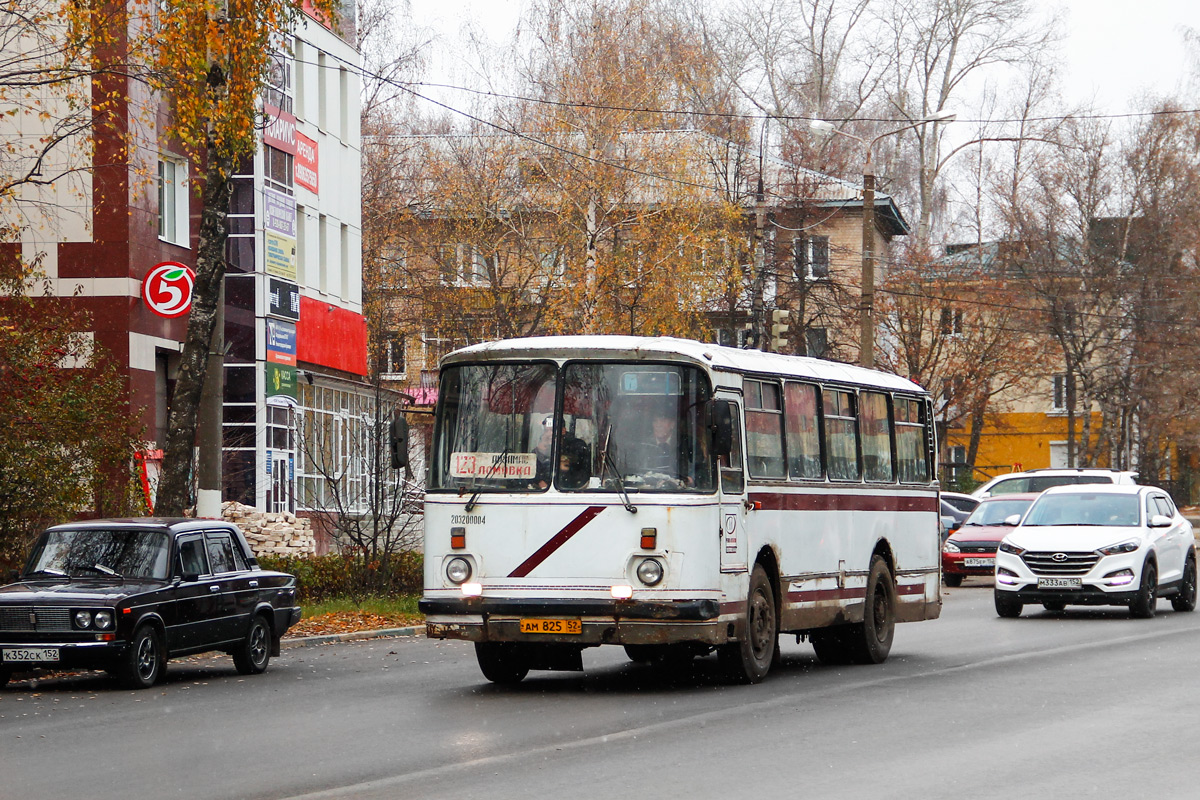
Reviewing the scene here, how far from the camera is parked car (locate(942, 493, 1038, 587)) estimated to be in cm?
3350

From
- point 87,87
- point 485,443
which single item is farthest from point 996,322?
point 485,443

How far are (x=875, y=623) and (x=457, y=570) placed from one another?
552cm

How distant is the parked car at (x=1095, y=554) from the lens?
2377 centimetres

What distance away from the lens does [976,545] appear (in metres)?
33.8

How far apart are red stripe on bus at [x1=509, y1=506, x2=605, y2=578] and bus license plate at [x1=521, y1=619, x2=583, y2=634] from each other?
388 mm

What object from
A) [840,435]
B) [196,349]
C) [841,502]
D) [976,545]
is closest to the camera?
[841,502]

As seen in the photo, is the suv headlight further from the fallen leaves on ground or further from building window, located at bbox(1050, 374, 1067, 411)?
building window, located at bbox(1050, 374, 1067, 411)

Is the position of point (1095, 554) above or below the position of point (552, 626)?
above

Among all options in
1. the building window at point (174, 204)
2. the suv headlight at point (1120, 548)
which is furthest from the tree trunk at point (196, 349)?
the building window at point (174, 204)

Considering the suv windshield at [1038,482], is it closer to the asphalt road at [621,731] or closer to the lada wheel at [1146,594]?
the lada wheel at [1146,594]

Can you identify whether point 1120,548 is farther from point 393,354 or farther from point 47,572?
point 393,354

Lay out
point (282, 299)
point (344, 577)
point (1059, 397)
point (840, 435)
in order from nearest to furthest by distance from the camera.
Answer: point (840, 435), point (344, 577), point (282, 299), point (1059, 397)

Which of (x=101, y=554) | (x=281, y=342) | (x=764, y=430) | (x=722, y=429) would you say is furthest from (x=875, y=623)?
(x=281, y=342)

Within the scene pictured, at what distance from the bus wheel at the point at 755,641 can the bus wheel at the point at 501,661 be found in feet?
5.72
